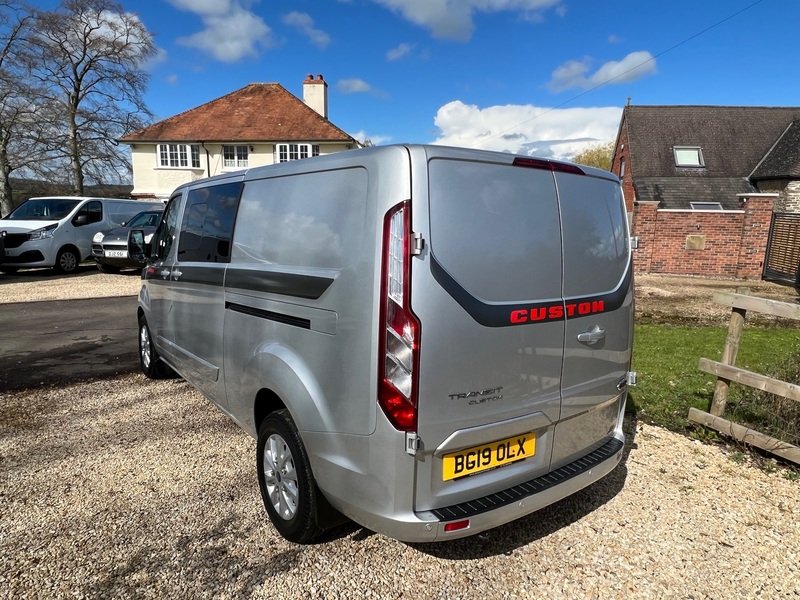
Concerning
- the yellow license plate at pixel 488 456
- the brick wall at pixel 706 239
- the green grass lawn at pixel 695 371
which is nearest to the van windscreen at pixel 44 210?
the green grass lawn at pixel 695 371

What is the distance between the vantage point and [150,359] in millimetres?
5488

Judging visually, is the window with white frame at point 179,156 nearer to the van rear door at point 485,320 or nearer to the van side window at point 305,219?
the van side window at point 305,219

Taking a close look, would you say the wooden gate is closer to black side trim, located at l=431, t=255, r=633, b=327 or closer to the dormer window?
the dormer window

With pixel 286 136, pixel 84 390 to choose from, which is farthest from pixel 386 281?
pixel 286 136

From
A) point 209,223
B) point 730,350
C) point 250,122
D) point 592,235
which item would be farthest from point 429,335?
point 250,122

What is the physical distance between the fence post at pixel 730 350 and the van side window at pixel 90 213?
52.6ft

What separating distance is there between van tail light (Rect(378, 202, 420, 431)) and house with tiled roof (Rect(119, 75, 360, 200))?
91.2 feet

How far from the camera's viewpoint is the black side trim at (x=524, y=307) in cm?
211

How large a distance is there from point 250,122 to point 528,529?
103ft

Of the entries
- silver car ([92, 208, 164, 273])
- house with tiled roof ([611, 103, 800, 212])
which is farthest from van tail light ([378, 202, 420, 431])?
house with tiled roof ([611, 103, 800, 212])

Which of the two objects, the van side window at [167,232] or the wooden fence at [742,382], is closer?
the wooden fence at [742,382]

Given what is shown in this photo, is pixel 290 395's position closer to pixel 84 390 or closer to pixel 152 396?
pixel 152 396

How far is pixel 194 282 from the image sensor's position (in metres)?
3.76

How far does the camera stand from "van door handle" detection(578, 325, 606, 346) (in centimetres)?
262
